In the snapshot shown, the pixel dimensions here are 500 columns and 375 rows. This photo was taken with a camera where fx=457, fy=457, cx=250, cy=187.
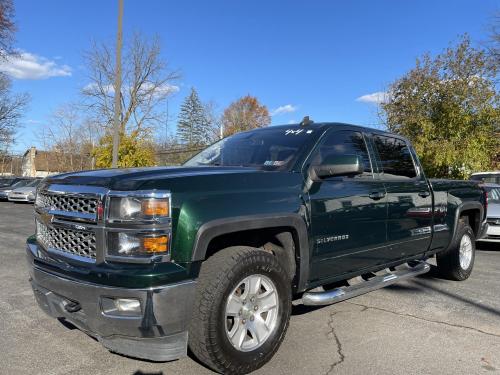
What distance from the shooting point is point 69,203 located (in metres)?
3.28

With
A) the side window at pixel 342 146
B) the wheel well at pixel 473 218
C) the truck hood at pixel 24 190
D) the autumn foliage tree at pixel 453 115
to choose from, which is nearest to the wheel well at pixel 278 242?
the side window at pixel 342 146

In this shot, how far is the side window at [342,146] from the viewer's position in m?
4.15

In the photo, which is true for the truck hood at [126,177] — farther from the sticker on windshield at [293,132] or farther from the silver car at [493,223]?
the silver car at [493,223]

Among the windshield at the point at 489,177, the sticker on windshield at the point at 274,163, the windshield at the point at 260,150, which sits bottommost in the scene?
the windshield at the point at 489,177

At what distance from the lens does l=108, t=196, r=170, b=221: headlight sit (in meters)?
2.90

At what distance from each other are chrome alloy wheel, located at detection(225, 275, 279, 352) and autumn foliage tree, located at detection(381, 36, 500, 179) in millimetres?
14262

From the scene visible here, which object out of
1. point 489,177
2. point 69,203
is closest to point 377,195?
point 69,203

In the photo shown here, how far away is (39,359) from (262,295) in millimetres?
1818

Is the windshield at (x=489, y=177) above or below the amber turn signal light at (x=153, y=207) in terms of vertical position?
above

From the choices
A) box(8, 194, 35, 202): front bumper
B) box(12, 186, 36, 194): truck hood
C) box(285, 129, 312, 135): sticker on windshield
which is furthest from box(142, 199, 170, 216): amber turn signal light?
box(12, 186, 36, 194): truck hood

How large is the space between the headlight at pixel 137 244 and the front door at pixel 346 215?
138 centimetres

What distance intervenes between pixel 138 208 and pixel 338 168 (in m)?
1.77

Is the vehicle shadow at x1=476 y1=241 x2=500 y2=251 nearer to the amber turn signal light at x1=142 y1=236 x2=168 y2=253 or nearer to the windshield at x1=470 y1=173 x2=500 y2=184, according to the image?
the windshield at x1=470 y1=173 x2=500 y2=184

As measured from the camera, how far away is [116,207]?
2.95 metres
